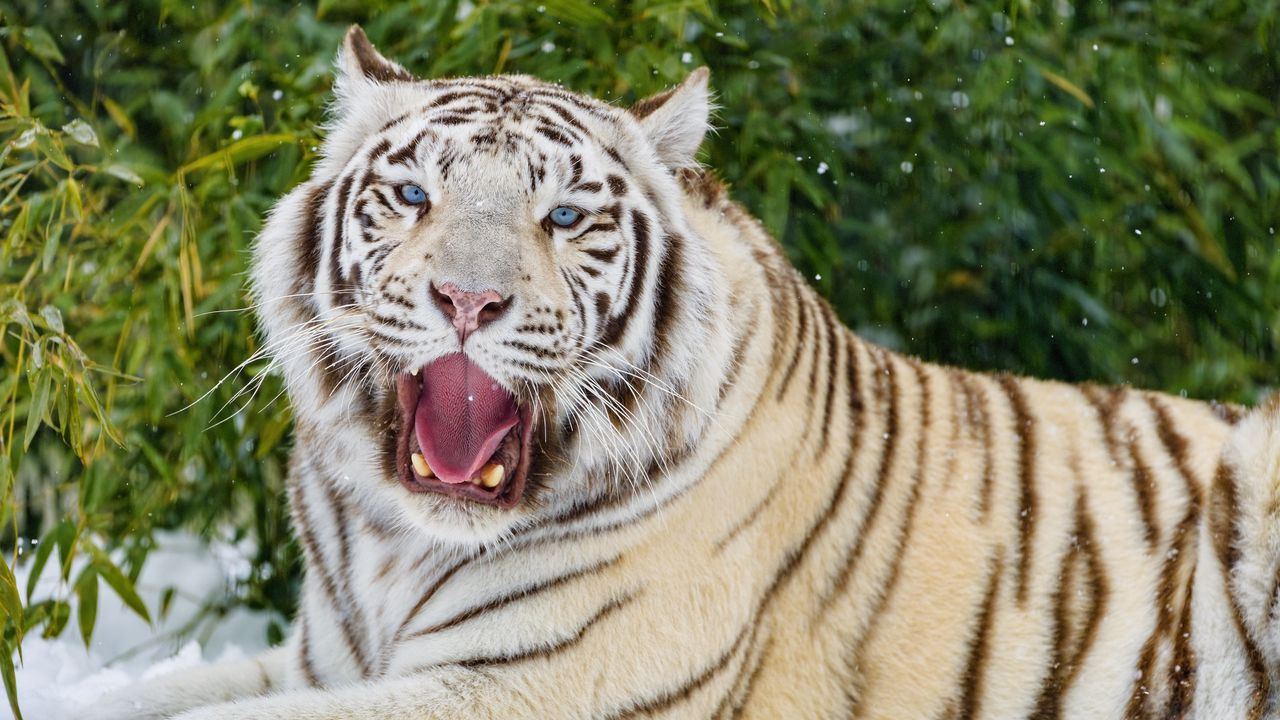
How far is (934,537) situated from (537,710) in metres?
0.64

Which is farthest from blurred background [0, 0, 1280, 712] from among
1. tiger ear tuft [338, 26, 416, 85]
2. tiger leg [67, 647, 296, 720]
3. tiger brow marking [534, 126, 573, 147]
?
tiger brow marking [534, 126, 573, 147]

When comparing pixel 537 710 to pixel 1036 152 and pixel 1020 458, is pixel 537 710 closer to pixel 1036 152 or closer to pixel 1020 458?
pixel 1020 458

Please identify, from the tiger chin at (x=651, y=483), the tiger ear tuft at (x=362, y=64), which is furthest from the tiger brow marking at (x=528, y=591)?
the tiger ear tuft at (x=362, y=64)

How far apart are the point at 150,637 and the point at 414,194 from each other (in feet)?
5.44

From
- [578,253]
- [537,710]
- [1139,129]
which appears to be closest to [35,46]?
[578,253]

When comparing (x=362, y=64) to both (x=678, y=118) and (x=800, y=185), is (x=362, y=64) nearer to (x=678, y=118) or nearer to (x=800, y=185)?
(x=678, y=118)

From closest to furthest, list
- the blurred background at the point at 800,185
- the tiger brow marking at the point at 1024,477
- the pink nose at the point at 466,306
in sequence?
the pink nose at the point at 466,306 < the tiger brow marking at the point at 1024,477 < the blurred background at the point at 800,185

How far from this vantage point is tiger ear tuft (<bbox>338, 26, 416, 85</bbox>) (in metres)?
1.97

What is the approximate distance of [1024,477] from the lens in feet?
6.93

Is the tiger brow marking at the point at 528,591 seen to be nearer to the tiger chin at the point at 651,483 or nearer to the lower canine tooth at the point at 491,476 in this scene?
the tiger chin at the point at 651,483

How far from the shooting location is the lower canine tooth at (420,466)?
69.1 inches

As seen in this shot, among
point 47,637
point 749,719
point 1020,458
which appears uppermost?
point 1020,458

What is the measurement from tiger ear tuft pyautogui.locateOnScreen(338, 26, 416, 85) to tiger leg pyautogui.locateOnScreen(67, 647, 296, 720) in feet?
2.78

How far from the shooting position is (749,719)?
1.89 metres
